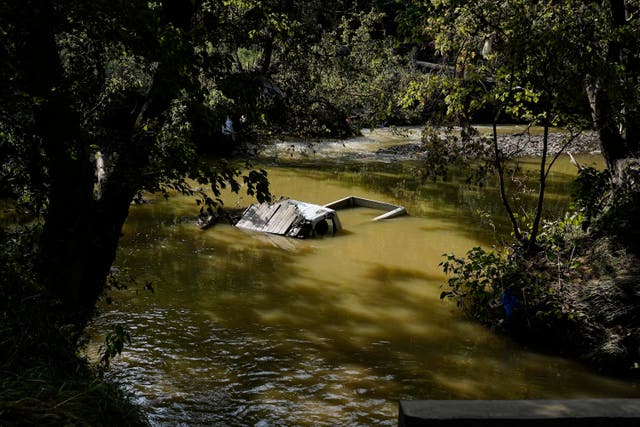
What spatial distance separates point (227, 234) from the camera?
541 inches

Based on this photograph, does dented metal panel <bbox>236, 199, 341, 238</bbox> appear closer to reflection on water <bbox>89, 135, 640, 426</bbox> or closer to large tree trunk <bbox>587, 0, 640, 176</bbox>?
reflection on water <bbox>89, 135, 640, 426</bbox>

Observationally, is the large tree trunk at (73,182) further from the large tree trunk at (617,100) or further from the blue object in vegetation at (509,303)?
the large tree trunk at (617,100)

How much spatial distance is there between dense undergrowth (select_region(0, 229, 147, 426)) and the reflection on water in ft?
6.70

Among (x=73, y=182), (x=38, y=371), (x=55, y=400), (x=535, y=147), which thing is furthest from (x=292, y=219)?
(x=535, y=147)

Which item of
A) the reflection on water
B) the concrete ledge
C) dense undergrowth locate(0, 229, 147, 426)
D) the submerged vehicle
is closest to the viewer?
the concrete ledge

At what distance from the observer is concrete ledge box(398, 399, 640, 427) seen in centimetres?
305

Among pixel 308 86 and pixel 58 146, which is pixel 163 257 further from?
pixel 58 146

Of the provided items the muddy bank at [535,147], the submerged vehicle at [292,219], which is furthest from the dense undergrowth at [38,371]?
the muddy bank at [535,147]

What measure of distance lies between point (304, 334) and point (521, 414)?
593 cm

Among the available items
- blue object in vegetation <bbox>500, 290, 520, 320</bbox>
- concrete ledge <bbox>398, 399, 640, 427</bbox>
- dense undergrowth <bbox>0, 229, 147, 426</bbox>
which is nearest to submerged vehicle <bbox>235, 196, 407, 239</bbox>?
blue object in vegetation <bbox>500, 290, 520, 320</bbox>

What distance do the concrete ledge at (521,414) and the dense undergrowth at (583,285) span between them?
5142mm

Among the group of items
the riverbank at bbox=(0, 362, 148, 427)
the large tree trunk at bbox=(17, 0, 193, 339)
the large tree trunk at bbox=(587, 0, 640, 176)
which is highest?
the large tree trunk at bbox=(587, 0, 640, 176)

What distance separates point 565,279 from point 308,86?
5.73m

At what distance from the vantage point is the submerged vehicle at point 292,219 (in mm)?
13695
